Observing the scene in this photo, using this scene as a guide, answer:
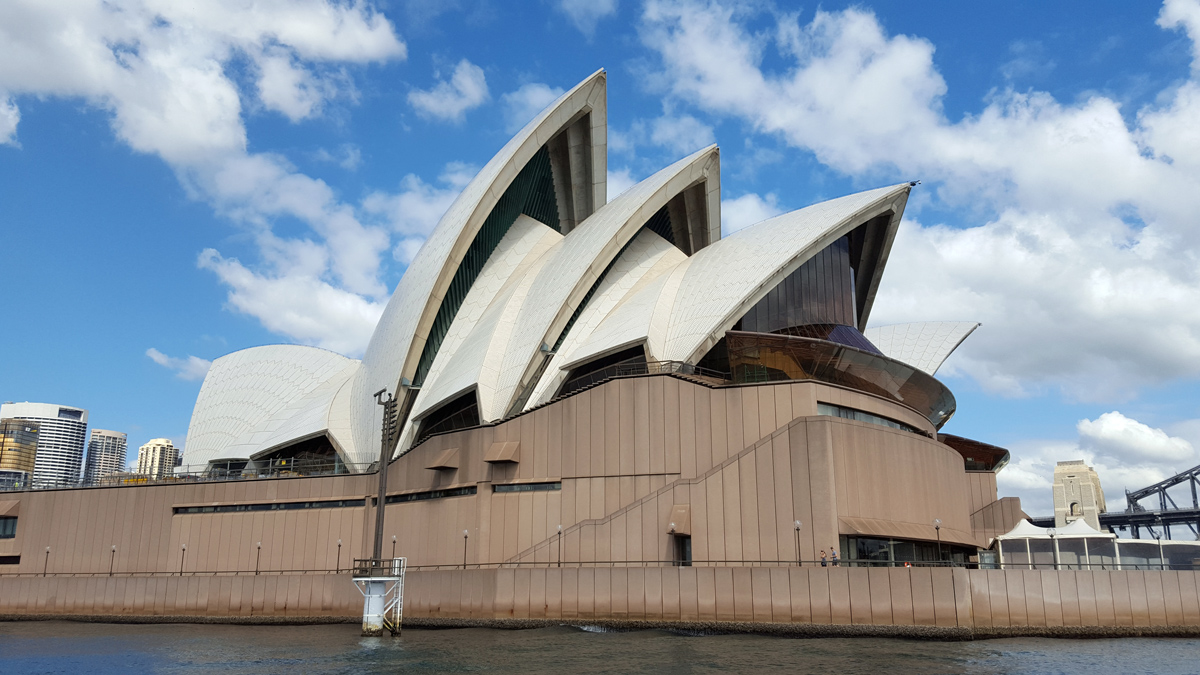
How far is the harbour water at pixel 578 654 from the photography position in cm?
2047

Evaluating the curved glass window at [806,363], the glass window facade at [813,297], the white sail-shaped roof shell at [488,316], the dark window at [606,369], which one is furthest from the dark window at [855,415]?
the white sail-shaped roof shell at [488,316]

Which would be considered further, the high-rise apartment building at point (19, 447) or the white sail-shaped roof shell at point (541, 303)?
the high-rise apartment building at point (19, 447)

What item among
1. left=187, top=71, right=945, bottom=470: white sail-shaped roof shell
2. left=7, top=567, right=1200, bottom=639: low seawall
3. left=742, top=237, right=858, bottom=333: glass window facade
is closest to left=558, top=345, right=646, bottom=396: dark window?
left=187, top=71, right=945, bottom=470: white sail-shaped roof shell

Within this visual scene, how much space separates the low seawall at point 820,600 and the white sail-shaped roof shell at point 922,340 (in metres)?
25.2

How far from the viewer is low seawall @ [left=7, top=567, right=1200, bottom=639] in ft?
85.9

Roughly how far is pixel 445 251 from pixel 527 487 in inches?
509

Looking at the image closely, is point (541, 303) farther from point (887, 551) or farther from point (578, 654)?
point (578, 654)

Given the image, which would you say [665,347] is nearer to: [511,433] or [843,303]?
[511,433]

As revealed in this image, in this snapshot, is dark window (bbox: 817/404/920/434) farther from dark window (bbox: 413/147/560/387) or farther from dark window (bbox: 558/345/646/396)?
dark window (bbox: 413/147/560/387)

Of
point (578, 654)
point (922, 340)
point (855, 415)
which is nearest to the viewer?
point (578, 654)

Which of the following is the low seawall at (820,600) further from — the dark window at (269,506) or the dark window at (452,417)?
the dark window at (269,506)

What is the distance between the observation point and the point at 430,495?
129ft

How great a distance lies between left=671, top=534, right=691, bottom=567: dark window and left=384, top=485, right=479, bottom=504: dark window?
929 cm

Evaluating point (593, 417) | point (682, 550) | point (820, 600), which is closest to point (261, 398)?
point (593, 417)
